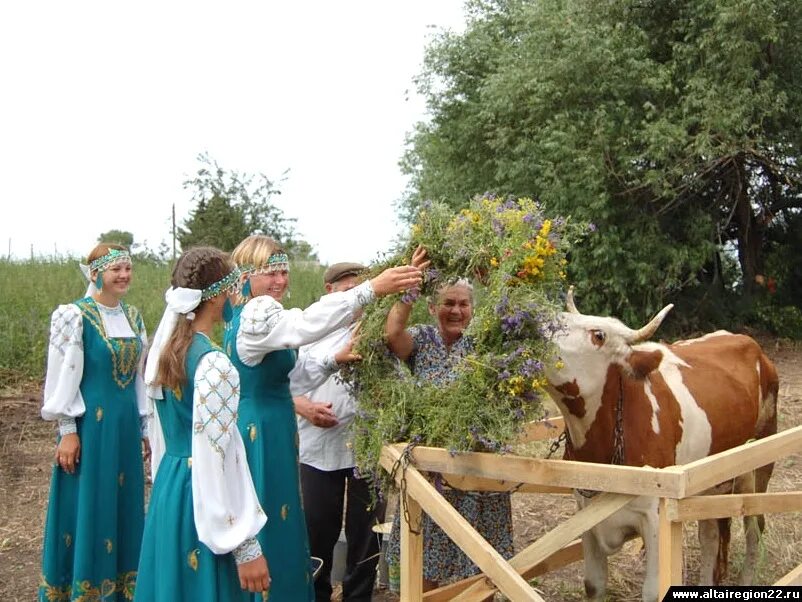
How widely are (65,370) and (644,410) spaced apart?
117 inches

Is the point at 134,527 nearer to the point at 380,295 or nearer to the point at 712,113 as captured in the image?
the point at 380,295

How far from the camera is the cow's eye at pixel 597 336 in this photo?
3312 mm

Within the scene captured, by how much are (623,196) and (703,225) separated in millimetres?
1553

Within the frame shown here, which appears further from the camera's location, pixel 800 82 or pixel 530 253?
pixel 800 82

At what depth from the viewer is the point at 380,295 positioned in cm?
314

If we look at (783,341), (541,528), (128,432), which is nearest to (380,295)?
(128,432)

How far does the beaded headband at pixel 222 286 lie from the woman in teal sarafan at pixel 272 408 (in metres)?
0.22

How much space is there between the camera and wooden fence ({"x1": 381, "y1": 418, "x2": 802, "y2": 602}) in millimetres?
2588

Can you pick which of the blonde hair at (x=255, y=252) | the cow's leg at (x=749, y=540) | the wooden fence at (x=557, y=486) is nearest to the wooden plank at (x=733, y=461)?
the wooden fence at (x=557, y=486)

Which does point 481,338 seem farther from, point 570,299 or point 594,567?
point 594,567

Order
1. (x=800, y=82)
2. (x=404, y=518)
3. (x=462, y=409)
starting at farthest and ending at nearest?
1. (x=800, y=82)
2. (x=404, y=518)
3. (x=462, y=409)

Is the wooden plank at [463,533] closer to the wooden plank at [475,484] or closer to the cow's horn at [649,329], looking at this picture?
the wooden plank at [475,484]

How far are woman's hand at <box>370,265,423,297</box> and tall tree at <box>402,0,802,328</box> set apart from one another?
1119 cm

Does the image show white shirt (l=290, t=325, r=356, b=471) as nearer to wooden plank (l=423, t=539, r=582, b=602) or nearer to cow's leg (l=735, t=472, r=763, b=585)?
wooden plank (l=423, t=539, r=582, b=602)
